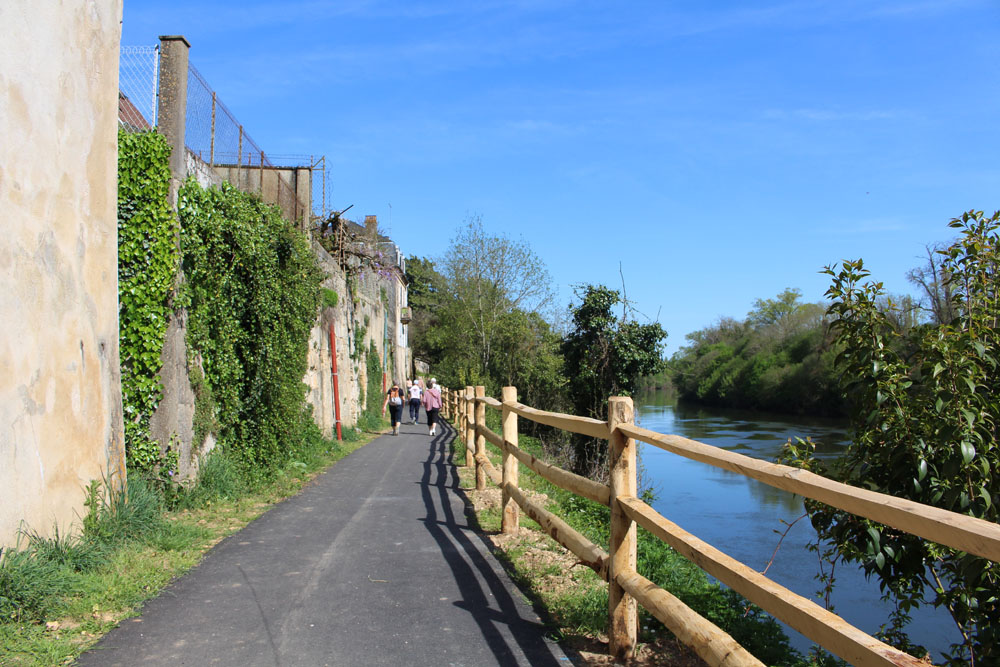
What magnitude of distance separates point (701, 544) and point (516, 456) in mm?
3510

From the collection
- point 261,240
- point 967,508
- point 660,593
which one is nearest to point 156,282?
point 261,240

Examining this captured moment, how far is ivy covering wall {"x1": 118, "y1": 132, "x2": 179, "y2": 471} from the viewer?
6777 mm

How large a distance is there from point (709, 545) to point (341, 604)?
2.56 m

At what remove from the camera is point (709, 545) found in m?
3.36

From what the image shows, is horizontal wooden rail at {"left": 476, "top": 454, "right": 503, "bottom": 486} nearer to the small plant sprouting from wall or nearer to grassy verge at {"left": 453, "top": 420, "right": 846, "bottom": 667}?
grassy verge at {"left": 453, "top": 420, "right": 846, "bottom": 667}

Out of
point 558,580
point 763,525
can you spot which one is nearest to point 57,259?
point 558,580

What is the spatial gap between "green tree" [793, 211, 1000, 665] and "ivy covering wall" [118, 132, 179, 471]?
574 centimetres

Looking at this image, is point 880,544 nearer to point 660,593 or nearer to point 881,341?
point 881,341

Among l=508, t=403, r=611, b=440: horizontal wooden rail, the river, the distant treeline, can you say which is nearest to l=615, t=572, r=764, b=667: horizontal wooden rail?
l=508, t=403, r=611, b=440: horizontal wooden rail

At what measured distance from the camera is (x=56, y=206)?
5230 mm

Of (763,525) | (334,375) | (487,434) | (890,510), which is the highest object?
(334,375)

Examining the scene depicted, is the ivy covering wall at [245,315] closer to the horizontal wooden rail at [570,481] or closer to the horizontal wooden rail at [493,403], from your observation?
the horizontal wooden rail at [493,403]

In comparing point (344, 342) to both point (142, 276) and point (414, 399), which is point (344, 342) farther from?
point (142, 276)

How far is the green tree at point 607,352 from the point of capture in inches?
915
